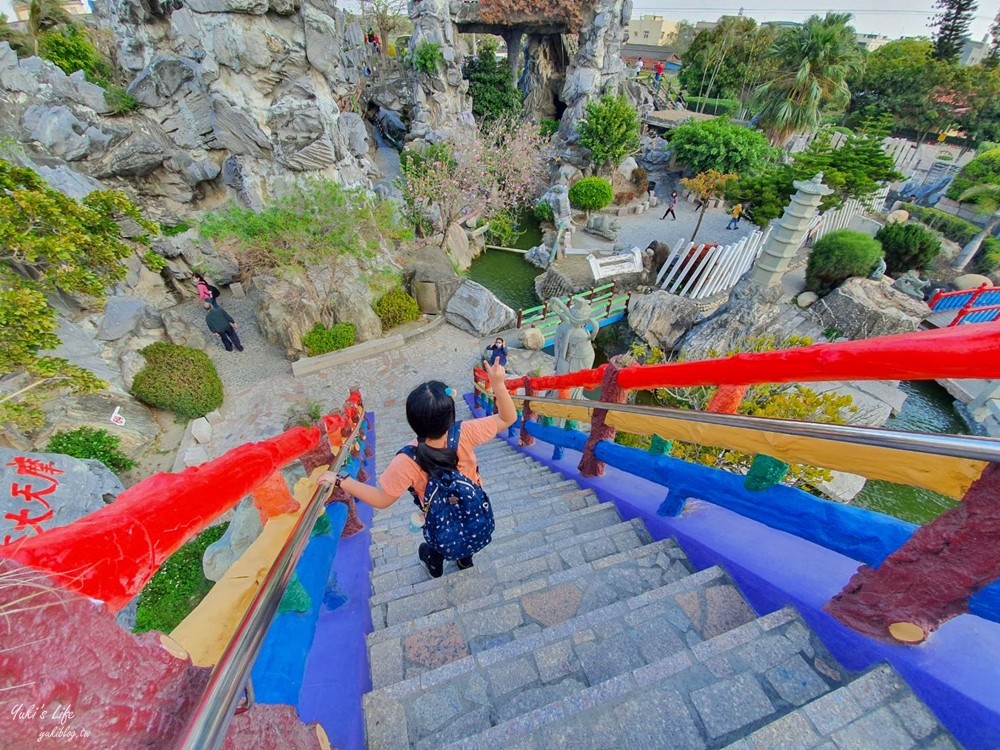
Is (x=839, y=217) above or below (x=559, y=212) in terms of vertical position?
above

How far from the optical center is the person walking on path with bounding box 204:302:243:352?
9.15 metres

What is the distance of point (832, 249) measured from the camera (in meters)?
11.5

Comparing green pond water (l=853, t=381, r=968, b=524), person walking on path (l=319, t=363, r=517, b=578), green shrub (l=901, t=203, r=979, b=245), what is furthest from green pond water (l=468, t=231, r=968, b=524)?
green shrub (l=901, t=203, r=979, b=245)

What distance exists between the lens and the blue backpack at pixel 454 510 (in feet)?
6.55

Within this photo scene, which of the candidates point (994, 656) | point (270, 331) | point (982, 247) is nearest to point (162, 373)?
point (270, 331)

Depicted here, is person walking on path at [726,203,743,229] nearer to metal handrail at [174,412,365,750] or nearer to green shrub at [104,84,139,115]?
metal handrail at [174,412,365,750]

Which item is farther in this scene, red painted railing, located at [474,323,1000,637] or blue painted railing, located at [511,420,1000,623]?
blue painted railing, located at [511,420,1000,623]

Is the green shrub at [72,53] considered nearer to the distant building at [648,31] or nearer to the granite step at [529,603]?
the granite step at [529,603]

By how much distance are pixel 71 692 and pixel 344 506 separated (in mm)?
2305

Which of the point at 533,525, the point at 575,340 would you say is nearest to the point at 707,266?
the point at 575,340

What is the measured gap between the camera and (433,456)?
1944mm

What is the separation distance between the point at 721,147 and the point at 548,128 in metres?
8.72

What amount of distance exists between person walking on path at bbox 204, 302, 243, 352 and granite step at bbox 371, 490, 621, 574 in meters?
8.29

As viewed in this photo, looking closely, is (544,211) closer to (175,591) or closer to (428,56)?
(428,56)
